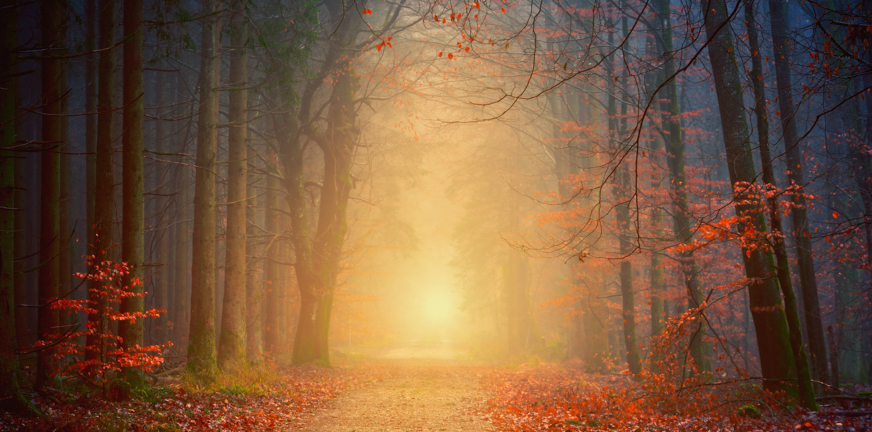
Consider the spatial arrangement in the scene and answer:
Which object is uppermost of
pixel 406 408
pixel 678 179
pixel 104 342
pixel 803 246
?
pixel 678 179

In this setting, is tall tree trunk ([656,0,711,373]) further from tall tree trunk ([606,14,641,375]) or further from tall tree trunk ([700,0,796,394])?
tall tree trunk ([700,0,796,394])

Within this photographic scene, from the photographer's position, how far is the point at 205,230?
36.1 feet

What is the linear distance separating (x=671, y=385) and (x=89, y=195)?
531 inches

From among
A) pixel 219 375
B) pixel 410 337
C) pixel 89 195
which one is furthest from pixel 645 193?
pixel 410 337

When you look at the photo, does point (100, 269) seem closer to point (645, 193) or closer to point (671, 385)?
point (671, 385)

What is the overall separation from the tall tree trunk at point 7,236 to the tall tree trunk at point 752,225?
10046mm

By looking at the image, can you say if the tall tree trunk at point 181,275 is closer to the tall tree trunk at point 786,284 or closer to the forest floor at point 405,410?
the forest floor at point 405,410

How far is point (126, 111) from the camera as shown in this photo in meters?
7.82

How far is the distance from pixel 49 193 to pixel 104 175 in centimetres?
176

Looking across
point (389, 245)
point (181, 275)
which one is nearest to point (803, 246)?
point (389, 245)

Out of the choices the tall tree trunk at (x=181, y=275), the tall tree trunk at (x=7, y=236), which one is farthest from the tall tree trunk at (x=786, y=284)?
the tall tree trunk at (x=181, y=275)

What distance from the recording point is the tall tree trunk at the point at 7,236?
19.4 ft

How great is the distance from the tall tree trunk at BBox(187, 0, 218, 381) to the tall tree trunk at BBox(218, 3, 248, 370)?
0.78 metres

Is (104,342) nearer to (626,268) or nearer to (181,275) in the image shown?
(181,275)
